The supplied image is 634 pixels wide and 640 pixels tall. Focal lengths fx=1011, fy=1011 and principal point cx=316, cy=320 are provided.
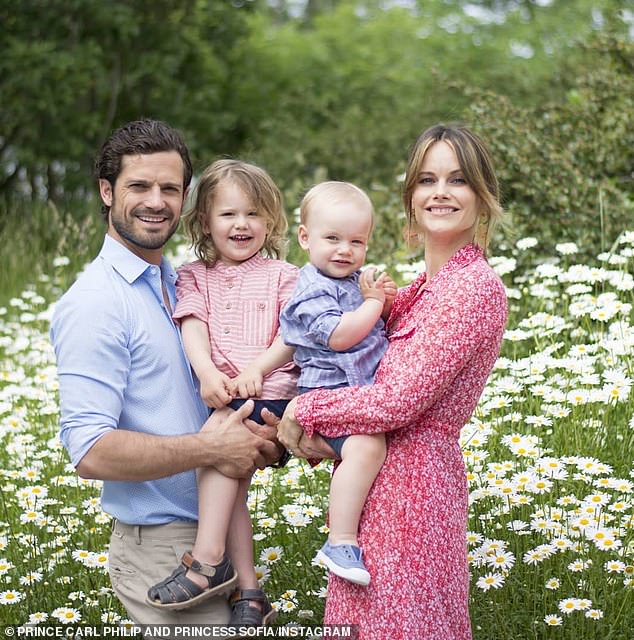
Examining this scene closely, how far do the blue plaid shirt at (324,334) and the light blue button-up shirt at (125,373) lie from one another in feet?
1.42

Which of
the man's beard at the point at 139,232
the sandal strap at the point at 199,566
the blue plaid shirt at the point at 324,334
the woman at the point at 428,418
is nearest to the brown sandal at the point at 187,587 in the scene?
the sandal strap at the point at 199,566

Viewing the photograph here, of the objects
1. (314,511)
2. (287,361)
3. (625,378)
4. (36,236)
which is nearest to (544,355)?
(625,378)

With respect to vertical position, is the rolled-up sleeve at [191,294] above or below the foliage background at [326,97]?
below

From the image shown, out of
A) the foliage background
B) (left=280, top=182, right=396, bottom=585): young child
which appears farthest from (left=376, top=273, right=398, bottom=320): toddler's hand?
the foliage background

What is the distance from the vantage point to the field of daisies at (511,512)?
3834 millimetres

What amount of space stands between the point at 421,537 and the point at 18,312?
6513mm

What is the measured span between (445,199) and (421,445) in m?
0.75

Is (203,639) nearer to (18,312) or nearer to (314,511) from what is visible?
(314,511)

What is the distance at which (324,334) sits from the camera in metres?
3.03

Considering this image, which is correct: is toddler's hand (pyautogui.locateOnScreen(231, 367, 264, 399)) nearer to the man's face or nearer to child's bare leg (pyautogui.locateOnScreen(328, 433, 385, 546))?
child's bare leg (pyautogui.locateOnScreen(328, 433, 385, 546))

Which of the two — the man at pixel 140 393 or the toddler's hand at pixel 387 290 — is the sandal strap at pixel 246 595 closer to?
the man at pixel 140 393

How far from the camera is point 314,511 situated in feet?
13.9

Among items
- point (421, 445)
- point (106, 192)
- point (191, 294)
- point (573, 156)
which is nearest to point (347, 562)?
point (421, 445)

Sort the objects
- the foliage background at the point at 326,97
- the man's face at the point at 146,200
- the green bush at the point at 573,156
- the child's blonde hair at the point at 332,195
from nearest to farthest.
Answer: the child's blonde hair at the point at 332,195, the man's face at the point at 146,200, the green bush at the point at 573,156, the foliage background at the point at 326,97
